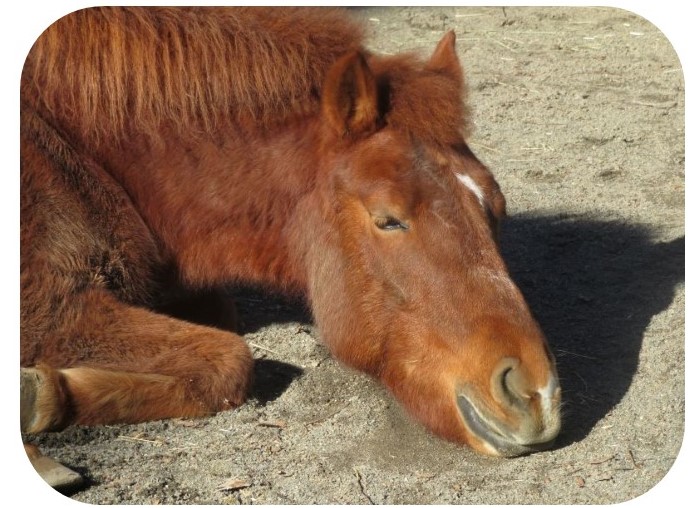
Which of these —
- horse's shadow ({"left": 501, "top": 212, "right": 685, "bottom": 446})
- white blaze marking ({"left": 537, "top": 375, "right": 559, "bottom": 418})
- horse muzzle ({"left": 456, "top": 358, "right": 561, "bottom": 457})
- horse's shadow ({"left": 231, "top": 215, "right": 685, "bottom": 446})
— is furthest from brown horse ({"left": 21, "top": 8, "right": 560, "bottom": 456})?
horse's shadow ({"left": 501, "top": 212, "right": 685, "bottom": 446})

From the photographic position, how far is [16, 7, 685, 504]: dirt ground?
12.9 feet

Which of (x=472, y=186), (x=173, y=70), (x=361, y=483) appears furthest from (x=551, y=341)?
(x=173, y=70)

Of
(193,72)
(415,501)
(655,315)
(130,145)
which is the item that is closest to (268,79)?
(193,72)

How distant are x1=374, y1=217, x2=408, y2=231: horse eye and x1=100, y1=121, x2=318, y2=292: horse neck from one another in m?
0.43

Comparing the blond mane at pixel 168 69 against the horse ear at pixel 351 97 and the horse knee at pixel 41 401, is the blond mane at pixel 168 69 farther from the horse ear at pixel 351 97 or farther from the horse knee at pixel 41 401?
the horse knee at pixel 41 401

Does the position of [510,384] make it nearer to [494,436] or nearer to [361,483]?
[494,436]

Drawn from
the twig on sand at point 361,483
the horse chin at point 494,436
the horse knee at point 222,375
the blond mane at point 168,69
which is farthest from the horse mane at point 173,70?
the twig on sand at point 361,483

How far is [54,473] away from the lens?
3.78m

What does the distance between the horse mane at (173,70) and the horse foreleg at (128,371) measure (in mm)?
833

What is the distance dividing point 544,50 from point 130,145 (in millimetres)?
4825

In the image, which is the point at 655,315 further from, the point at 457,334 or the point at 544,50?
the point at 544,50

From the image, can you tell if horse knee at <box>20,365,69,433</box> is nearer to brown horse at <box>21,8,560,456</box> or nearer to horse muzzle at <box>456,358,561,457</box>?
brown horse at <box>21,8,560,456</box>

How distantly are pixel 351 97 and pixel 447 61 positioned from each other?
0.63m

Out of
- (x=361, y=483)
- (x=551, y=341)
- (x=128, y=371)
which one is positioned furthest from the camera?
(x=551, y=341)
